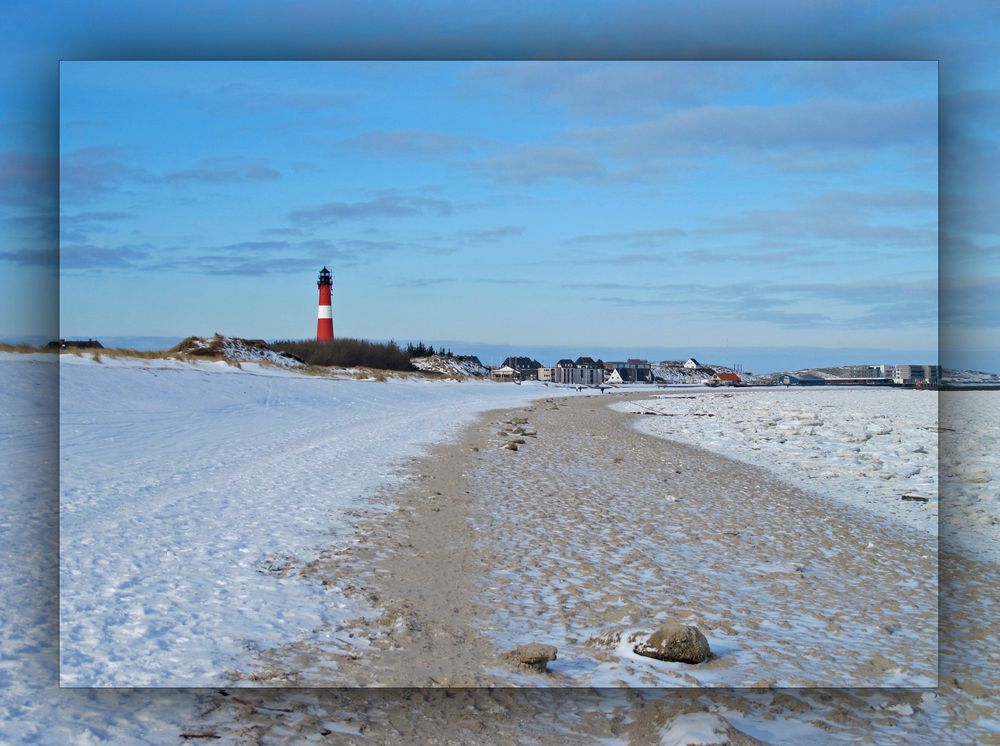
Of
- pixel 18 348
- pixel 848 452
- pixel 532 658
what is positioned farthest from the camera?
pixel 848 452

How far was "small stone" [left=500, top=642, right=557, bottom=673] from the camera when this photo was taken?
4.78m

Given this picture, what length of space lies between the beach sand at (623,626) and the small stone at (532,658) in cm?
7

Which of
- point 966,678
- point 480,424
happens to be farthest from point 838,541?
point 480,424

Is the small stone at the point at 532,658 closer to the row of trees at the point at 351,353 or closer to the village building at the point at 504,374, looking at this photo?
the row of trees at the point at 351,353

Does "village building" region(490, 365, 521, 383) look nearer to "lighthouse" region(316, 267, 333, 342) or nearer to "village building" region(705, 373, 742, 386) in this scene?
"village building" region(705, 373, 742, 386)

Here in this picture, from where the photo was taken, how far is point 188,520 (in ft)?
27.5

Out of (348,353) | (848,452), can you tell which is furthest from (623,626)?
(348,353)

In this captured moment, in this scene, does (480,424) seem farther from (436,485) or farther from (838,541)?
(838,541)

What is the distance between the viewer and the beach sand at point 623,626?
4.34 meters

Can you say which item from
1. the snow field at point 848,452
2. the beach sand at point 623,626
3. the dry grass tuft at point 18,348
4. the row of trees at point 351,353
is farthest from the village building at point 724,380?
the dry grass tuft at point 18,348

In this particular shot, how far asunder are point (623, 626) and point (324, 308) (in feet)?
18.5

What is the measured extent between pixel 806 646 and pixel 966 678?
3.22 ft

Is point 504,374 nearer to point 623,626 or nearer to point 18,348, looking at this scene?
point 18,348

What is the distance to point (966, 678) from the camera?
510 centimetres
